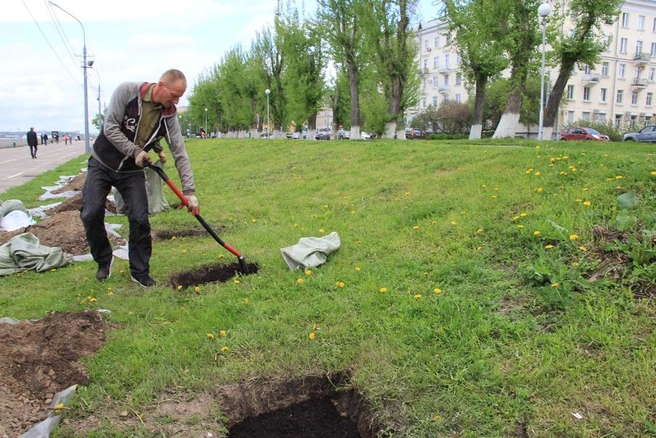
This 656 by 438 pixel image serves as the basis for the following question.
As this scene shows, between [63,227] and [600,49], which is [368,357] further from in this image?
[600,49]

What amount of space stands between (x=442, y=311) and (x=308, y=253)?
5.39 feet

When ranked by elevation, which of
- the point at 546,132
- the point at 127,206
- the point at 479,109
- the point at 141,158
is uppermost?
the point at 479,109

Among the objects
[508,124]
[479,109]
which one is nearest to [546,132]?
[508,124]

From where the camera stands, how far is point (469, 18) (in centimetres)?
1858

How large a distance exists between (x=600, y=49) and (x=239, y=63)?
3340 cm

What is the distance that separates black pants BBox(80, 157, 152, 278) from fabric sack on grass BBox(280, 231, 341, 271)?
4.37 ft

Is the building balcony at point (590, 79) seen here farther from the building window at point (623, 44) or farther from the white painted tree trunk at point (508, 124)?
the white painted tree trunk at point (508, 124)

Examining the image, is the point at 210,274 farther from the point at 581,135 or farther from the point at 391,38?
the point at 581,135

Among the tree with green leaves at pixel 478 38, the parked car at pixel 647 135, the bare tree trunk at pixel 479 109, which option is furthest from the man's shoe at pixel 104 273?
the parked car at pixel 647 135

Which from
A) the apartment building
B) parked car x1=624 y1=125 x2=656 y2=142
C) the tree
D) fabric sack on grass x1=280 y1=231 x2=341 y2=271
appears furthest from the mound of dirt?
the apartment building

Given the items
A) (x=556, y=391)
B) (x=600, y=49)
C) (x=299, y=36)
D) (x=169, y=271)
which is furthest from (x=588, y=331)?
(x=299, y=36)

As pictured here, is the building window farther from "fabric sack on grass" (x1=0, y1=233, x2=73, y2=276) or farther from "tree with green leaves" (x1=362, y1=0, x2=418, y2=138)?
"fabric sack on grass" (x1=0, y1=233, x2=73, y2=276)

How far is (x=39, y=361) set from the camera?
288 cm

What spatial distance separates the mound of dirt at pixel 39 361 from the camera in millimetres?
2533
